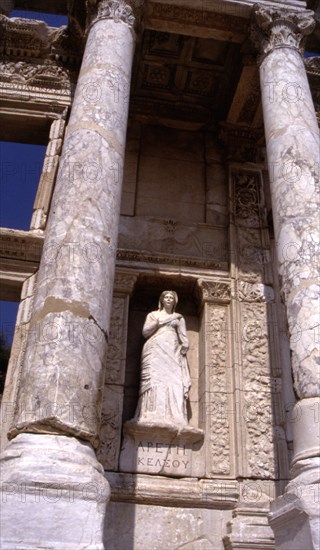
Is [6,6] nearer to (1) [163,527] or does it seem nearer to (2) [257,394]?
(2) [257,394]

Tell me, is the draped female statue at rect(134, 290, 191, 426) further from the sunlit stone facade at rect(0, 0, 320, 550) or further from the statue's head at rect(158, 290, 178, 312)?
the sunlit stone facade at rect(0, 0, 320, 550)

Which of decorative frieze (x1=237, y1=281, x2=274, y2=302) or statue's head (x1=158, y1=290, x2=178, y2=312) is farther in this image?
decorative frieze (x1=237, y1=281, x2=274, y2=302)

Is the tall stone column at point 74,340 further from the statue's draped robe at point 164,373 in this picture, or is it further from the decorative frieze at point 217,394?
the decorative frieze at point 217,394

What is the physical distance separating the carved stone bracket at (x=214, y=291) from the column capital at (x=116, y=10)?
4.38m

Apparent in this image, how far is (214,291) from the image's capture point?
389 inches

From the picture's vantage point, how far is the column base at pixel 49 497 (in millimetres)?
4258

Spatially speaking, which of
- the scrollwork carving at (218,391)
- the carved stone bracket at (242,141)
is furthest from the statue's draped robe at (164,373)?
the carved stone bracket at (242,141)

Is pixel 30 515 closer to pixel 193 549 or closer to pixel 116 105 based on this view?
pixel 193 549

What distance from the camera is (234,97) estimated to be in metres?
11.5

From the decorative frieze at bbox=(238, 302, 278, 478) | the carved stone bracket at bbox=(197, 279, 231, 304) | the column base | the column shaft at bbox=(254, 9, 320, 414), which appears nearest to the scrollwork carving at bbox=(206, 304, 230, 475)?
the carved stone bracket at bbox=(197, 279, 231, 304)

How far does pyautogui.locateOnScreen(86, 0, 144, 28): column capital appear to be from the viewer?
28.7ft

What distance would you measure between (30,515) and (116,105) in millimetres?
5352

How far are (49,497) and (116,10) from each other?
7.32 m

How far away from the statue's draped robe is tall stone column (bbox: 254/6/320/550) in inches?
112
